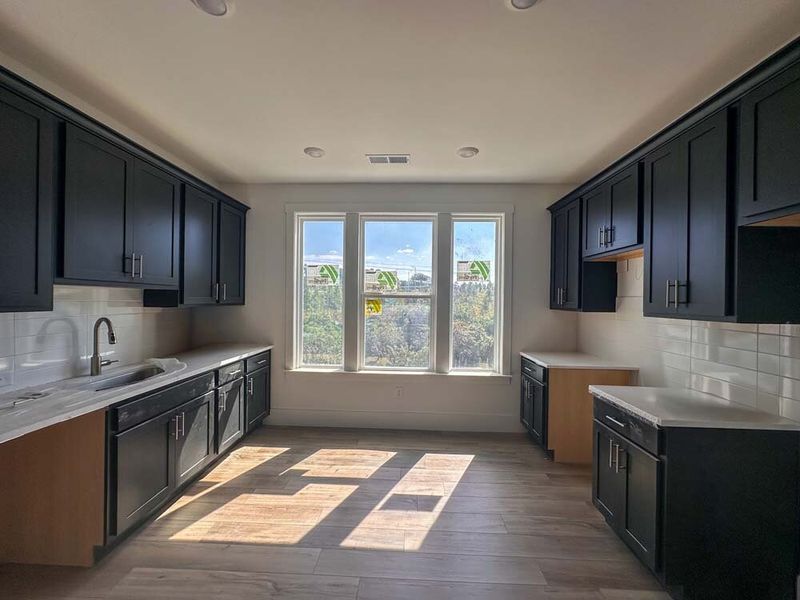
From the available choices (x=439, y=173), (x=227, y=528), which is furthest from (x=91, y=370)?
(x=439, y=173)

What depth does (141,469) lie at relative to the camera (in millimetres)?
2236

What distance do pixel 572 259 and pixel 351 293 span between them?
7.46 ft

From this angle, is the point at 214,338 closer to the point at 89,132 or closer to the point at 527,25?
the point at 89,132

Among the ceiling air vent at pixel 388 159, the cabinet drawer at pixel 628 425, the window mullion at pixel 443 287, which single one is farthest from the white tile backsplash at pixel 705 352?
the ceiling air vent at pixel 388 159

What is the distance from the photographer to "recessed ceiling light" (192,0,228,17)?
1591mm

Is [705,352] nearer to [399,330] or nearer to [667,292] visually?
[667,292]

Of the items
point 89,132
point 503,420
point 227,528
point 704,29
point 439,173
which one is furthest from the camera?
point 503,420

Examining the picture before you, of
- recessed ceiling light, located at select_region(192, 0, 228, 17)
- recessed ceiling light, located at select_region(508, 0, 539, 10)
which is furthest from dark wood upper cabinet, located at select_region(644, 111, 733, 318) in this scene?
recessed ceiling light, located at select_region(192, 0, 228, 17)

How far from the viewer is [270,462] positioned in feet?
10.7

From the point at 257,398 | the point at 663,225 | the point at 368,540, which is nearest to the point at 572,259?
the point at 663,225

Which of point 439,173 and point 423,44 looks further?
point 439,173

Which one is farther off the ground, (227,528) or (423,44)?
(423,44)

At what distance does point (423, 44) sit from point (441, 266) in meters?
2.51

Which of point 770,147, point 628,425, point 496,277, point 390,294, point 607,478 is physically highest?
point 770,147
